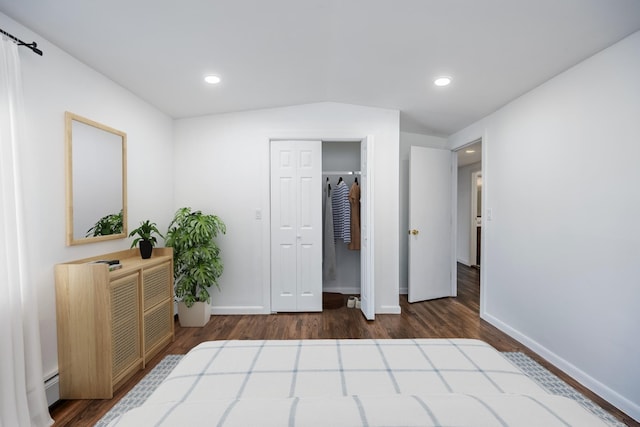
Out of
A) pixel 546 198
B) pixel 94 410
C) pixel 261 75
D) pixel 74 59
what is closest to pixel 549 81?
pixel 546 198

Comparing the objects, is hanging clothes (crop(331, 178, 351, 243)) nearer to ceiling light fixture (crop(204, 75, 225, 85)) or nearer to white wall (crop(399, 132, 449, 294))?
white wall (crop(399, 132, 449, 294))

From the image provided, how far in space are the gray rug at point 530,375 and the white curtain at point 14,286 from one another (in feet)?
1.29

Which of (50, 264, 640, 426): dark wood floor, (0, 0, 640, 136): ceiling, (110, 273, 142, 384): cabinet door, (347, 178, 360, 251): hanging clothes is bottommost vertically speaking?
(50, 264, 640, 426): dark wood floor

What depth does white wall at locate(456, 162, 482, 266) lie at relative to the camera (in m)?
6.42

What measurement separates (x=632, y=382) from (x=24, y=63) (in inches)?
162

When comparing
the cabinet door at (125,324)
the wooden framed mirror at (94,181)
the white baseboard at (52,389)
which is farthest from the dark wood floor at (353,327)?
the wooden framed mirror at (94,181)

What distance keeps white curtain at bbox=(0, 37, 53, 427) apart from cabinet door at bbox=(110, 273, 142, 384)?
394 mm

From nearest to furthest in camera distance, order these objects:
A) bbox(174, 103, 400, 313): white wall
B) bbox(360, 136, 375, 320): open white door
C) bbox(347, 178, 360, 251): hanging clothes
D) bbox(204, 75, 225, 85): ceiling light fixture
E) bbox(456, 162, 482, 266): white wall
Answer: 1. bbox(204, 75, 225, 85): ceiling light fixture
2. bbox(360, 136, 375, 320): open white door
3. bbox(174, 103, 400, 313): white wall
4. bbox(347, 178, 360, 251): hanging clothes
5. bbox(456, 162, 482, 266): white wall

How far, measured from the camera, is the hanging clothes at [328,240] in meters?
3.97

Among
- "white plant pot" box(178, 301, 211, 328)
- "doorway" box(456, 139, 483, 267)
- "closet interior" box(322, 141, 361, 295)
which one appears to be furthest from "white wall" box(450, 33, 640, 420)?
"doorway" box(456, 139, 483, 267)

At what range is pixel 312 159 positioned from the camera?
3.53 m

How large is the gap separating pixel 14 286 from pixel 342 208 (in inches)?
121

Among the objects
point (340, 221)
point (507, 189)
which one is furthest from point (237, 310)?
point (507, 189)

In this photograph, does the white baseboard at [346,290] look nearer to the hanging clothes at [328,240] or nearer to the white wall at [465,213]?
the hanging clothes at [328,240]
